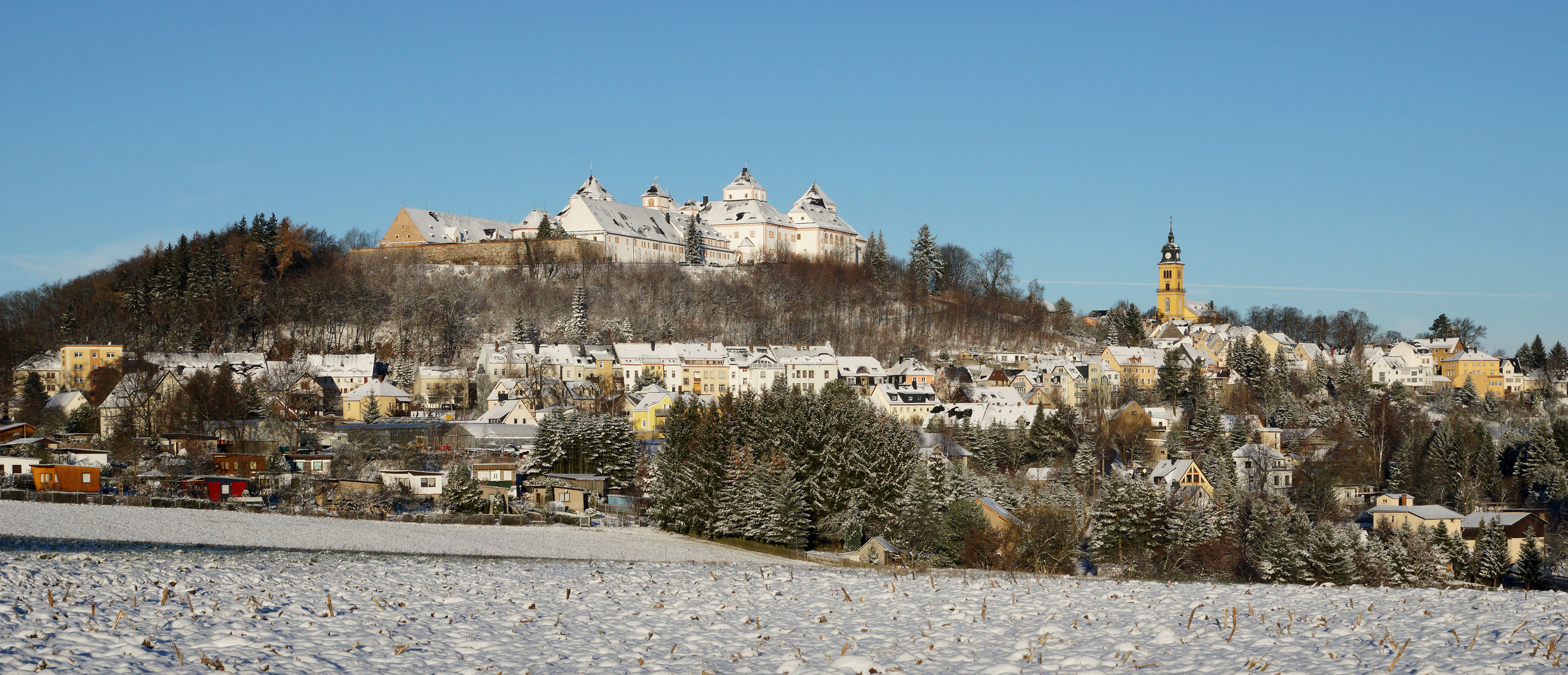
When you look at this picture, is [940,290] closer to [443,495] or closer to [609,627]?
[443,495]

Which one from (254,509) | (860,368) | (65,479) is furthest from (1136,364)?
(65,479)

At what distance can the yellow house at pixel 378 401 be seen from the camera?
67.2m

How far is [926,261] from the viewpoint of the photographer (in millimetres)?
101188

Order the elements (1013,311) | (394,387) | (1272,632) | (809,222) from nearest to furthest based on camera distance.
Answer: (1272,632) → (394,387) → (1013,311) → (809,222)

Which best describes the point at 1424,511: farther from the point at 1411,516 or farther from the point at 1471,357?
the point at 1471,357

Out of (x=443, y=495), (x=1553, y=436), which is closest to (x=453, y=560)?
(x=443, y=495)

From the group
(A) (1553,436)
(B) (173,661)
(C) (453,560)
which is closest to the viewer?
(B) (173,661)

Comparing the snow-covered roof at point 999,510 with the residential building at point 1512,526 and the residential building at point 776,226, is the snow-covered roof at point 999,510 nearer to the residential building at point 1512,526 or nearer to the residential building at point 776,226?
the residential building at point 1512,526

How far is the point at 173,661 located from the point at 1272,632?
32.0 feet

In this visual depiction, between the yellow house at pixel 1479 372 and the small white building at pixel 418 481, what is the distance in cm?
8235

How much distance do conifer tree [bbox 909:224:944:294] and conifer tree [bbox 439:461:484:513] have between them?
65077mm

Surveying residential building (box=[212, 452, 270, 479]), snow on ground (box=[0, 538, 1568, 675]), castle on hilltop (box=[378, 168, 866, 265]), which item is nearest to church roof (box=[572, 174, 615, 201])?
castle on hilltop (box=[378, 168, 866, 265])

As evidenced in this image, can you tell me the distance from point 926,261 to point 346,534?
248ft

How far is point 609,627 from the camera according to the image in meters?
12.1
